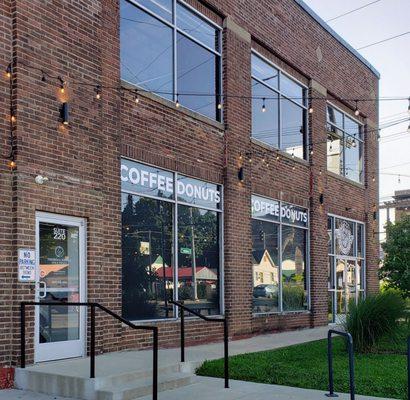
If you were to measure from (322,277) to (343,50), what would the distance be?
7.30m

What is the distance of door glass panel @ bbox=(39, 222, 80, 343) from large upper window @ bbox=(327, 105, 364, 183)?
11087 mm

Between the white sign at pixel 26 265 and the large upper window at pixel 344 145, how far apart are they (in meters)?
12.0

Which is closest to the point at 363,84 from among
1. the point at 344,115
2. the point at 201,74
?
the point at 344,115

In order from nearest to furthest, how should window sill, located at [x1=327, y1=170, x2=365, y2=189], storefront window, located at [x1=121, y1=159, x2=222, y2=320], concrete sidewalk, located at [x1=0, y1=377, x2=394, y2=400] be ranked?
concrete sidewalk, located at [x1=0, y1=377, x2=394, y2=400] → storefront window, located at [x1=121, y1=159, x2=222, y2=320] → window sill, located at [x1=327, y1=170, x2=365, y2=189]

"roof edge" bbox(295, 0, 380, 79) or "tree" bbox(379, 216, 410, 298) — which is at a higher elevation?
"roof edge" bbox(295, 0, 380, 79)

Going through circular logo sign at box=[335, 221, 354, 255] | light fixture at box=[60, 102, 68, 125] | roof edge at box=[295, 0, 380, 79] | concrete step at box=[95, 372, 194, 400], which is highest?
roof edge at box=[295, 0, 380, 79]

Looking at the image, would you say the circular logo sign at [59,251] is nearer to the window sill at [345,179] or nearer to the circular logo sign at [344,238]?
the window sill at [345,179]

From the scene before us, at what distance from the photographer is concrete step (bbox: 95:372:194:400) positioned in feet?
23.6

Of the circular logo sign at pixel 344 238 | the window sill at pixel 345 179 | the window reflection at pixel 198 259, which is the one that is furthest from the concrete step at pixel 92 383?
the circular logo sign at pixel 344 238

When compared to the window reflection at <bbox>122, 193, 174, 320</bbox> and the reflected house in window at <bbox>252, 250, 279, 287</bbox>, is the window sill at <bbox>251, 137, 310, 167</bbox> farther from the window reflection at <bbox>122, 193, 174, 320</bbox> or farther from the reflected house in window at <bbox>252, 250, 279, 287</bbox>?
the window reflection at <bbox>122, 193, 174, 320</bbox>

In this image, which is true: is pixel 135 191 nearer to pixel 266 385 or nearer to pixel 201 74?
pixel 201 74

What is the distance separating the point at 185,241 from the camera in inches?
472

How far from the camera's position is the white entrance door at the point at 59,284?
8641 mm

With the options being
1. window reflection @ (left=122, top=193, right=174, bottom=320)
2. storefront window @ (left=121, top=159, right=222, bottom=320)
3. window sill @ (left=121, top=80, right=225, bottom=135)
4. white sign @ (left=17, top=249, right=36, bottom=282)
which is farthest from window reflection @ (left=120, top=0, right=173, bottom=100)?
white sign @ (left=17, top=249, right=36, bottom=282)
